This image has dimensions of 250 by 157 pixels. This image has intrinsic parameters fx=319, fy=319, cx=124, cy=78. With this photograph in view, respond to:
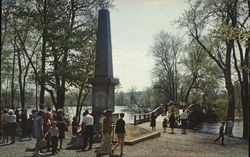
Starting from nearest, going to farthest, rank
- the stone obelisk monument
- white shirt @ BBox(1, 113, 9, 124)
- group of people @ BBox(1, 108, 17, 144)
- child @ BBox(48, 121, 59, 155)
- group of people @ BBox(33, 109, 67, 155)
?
group of people @ BBox(33, 109, 67, 155) < child @ BBox(48, 121, 59, 155) < group of people @ BBox(1, 108, 17, 144) < white shirt @ BBox(1, 113, 9, 124) < the stone obelisk monument

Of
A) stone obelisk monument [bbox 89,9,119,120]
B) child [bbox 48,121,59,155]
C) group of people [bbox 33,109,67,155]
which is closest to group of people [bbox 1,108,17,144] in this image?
group of people [bbox 33,109,67,155]

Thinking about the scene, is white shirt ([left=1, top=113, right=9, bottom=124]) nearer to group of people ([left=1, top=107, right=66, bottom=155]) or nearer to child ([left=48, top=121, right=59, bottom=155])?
group of people ([left=1, top=107, right=66, bottom=155])

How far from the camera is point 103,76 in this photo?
52.9 ft

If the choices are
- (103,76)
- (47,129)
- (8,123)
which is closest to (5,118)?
(8,123)

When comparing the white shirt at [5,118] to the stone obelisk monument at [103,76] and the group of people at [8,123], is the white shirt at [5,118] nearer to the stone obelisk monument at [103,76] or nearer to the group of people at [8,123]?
the group of people at [8,123]

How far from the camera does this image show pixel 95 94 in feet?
53.0

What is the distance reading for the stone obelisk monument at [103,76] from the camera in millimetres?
15969

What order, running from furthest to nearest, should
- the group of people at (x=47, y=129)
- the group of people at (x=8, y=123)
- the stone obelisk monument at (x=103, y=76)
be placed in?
the stone obelisk monument at (x=103, y=76), the group of people at (x=8, y=123), the group of people at (x=47, y=129)

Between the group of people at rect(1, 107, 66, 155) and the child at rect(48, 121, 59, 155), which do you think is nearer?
the group of people at rect(1, 107, 66, 155)

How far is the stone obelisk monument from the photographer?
1597cm

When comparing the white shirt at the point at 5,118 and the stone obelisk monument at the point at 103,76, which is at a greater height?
the stone obelisk monument at the point at 103,76

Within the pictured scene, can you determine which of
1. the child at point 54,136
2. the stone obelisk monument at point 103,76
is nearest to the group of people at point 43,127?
the child at point 54,136

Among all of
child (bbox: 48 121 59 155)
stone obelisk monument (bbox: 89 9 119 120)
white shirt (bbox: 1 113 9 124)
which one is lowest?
child (bbox: 48 121 59 155)

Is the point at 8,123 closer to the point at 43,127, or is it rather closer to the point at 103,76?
the point at 43,127
